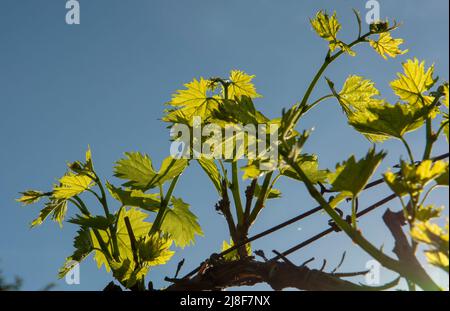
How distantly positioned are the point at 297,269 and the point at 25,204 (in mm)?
685

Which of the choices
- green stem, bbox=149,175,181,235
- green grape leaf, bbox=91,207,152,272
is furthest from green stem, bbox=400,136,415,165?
green grape leaf, bbox=91,207,152,272

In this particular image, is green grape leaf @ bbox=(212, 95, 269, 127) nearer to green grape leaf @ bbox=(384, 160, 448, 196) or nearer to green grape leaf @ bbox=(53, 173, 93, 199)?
green grape leaf @ bbox=(384, 160, 448, 196)

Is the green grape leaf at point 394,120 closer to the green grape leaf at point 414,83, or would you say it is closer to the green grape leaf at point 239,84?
the green grape leaf at point 414,83

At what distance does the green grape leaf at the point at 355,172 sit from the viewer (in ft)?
2.07

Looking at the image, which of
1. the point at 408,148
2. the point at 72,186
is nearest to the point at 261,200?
the point at 408,148

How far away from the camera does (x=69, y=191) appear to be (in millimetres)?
1089

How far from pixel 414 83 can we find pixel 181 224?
1.84 feet

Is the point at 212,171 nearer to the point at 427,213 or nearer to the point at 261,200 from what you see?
the point at 261,200

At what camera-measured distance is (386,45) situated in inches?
42.1

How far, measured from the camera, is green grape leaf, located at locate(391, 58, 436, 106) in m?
0.90

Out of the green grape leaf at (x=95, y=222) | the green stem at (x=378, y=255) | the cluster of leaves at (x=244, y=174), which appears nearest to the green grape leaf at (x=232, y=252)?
the cluster of leaves at (x=244, y=174)

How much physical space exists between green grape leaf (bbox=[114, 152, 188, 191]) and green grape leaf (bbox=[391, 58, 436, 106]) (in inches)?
16.6
